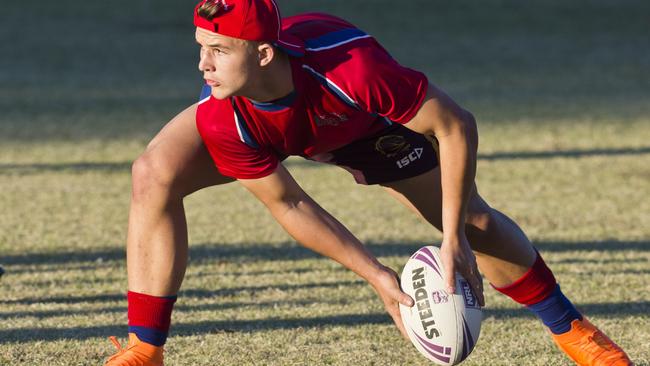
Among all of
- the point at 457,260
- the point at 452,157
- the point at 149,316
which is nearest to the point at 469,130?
the point at 452,157

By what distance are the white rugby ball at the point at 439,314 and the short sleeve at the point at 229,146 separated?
27.5 inches

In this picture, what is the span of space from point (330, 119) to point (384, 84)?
358 mm

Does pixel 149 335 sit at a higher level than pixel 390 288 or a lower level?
lower

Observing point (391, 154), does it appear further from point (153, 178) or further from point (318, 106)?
point (153, 178)

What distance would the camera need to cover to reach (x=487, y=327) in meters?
5.69

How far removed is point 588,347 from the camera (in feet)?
15.5

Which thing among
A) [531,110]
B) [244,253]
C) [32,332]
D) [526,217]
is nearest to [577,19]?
[531,110]

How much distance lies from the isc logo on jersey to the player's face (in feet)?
2.57

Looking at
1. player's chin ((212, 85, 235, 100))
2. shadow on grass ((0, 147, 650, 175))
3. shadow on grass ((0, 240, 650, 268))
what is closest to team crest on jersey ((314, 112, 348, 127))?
player's chin ((212, 85, 235, 100))

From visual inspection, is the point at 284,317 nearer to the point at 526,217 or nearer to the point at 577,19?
the point at 526,217

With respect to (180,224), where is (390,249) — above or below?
below

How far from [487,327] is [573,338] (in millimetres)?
932

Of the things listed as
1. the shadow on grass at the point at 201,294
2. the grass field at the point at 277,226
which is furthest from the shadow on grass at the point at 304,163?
the shadow on grass at the point at 201,294

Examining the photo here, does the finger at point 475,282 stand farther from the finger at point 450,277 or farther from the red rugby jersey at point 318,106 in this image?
the red rugby jersey at point 318,106
